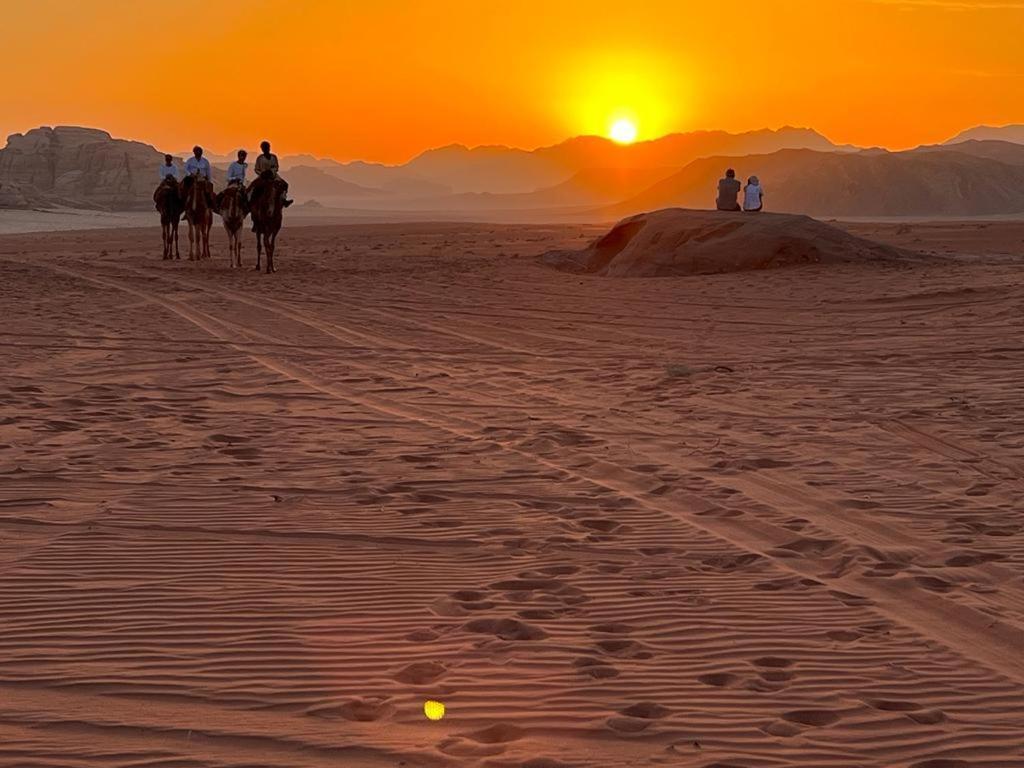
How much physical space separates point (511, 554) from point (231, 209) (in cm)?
2101

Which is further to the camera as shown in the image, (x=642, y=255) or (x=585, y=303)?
(x=642, y=255)

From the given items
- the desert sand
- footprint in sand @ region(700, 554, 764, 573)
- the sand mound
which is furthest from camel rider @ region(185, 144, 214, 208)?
footprint in sand @ region(700, 554, 764, 573)

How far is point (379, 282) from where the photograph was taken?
2256cm

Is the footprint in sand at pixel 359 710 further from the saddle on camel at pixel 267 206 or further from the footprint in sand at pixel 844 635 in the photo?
the saddle on camel at pixel 267 206

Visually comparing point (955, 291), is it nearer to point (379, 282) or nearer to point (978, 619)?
point (379, 282)

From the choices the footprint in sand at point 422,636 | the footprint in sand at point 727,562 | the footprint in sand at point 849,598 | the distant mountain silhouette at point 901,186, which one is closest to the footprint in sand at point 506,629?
the footprint in sand at point 422,636

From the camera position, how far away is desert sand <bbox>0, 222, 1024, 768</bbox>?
423cm

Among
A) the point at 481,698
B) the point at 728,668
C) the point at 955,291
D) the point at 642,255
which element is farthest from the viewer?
the point at 642,255

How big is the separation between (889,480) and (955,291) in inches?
465

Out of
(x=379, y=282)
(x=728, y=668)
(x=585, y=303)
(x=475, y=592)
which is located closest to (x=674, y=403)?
(x=475, y=592)

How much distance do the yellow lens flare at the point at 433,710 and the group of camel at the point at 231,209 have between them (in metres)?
20.1

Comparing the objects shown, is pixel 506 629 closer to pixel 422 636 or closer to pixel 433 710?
pixel 422 636

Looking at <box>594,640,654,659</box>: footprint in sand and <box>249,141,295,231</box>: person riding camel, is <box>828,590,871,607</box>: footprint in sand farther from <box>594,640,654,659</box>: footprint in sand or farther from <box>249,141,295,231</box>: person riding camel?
<box>249,141,295,231</box>: person riding camel

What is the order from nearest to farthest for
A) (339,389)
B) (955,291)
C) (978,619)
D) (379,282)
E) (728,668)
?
(728,668)
(978,619)
(339,389)
(955,291)
(379,282)
